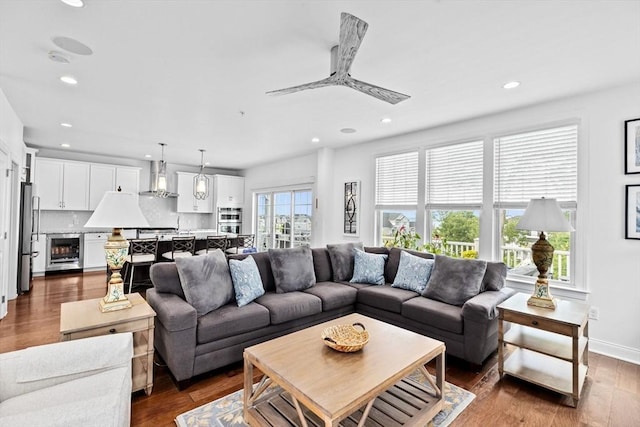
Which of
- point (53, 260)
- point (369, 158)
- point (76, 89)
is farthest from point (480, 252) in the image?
point (53, 260)

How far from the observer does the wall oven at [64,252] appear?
632 cm

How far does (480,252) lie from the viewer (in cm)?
400

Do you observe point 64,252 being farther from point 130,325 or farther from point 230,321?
point 230,321

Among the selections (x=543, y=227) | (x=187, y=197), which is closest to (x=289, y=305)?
(x=543, y=227)

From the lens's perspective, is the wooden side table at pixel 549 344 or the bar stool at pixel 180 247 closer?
the wooden side table at pixel 549 344

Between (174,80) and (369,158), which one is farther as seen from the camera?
(369,158)

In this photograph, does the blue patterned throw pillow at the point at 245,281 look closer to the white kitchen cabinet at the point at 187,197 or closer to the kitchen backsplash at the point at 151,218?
the kitchen backsplash at the point at 151,218

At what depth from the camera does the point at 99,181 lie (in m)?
6.90

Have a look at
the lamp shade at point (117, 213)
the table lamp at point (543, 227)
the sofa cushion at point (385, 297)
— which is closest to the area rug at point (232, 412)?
the sofa cushion at point (385, 297)

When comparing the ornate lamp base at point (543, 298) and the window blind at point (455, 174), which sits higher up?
the window blind at point (455, 174)

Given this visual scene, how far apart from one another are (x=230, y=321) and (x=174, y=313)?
471mm

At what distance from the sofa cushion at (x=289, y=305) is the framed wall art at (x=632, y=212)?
10.2 feet

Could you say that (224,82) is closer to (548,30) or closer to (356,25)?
(356,25)

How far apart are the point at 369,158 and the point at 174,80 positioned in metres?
3.32
